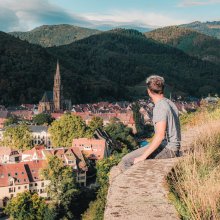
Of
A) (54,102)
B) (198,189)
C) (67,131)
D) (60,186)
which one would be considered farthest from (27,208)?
(54,102)

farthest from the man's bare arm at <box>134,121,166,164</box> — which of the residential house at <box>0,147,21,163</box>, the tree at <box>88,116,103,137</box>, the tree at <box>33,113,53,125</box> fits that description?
the tree at <box>33,113,53,125</box>

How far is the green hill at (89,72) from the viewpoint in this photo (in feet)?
362

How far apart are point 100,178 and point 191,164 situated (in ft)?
89.0

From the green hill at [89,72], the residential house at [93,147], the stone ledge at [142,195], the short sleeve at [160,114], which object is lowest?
the residential house at [93,147]

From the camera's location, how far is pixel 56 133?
1695 inches

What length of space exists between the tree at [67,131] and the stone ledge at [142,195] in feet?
124

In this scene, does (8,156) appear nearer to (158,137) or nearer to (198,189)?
(158,137)

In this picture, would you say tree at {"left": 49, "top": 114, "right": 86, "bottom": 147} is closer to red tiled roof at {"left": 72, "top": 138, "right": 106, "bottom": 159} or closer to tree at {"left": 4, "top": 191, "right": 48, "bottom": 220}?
red tiled roof at {"left": 72, "top": 138, "right": 106, "bottom": 159}

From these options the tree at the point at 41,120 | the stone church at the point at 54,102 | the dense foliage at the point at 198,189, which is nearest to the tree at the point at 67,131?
the tree at the point at 41,120

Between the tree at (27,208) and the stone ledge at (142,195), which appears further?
the tree at (27,208)

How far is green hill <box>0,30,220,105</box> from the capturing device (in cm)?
11048

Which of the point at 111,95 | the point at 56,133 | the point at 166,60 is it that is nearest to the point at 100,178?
the point at 56,133

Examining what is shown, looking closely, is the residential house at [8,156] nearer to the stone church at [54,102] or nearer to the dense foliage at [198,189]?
the dense foliage at [198,189]

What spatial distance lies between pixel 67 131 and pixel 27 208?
1839cm
